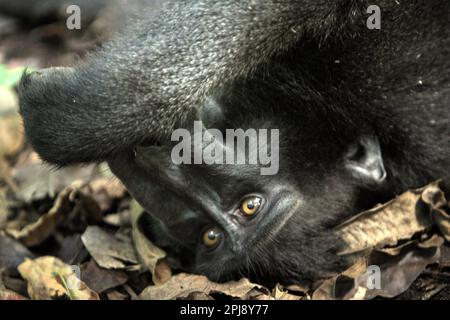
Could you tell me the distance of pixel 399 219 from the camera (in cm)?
435

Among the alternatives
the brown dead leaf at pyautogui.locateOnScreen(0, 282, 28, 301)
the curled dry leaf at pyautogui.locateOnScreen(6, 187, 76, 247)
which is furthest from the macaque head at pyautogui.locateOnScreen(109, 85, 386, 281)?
the curled dry leaf at pyautogui.locateOnScreen(6, 187, 76, 247)

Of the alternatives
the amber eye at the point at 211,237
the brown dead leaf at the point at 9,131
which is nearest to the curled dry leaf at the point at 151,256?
the amber eye at the point at 211,237

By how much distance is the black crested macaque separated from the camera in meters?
3.83

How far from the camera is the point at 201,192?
419 centimetres

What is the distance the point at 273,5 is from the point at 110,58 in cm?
83

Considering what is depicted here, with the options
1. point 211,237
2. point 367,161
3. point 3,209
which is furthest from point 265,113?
point 3,209

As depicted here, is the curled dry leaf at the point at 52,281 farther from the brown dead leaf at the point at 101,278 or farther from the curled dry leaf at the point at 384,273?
the curled dry leaf at the point at 384,273

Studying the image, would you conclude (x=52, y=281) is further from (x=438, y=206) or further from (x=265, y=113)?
(x=438, y=206)

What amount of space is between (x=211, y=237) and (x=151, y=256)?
1.45 feet

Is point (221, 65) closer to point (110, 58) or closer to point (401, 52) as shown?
point (110, 58)

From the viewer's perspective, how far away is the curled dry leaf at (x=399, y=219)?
4.32 meters

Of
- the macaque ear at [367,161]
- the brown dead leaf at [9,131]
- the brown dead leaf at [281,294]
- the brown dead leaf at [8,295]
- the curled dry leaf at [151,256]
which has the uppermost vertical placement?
the brown dead leaf at [9,131]
